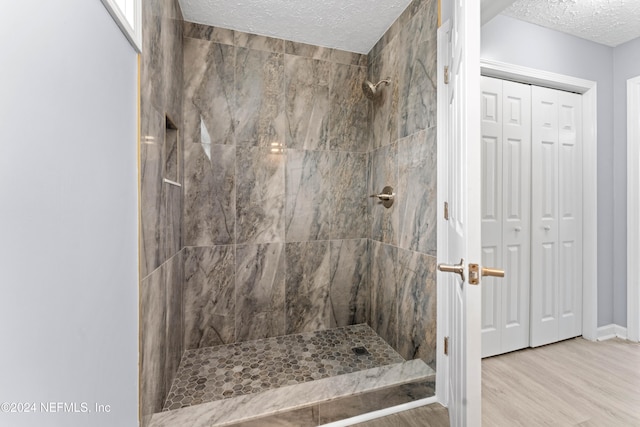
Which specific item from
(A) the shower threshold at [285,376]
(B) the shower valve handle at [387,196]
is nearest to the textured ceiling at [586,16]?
(B) the shower valve handle at [387,196]

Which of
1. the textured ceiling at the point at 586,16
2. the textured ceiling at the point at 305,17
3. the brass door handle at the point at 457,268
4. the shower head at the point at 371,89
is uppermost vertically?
the textured ceiling at the point at 586,16

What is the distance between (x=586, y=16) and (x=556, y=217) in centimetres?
152

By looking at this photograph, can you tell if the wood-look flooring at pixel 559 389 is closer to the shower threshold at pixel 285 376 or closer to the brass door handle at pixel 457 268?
the shower threshold at pixel 285 376

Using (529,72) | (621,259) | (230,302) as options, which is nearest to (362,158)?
(529,72)

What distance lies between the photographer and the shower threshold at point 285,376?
119 cm

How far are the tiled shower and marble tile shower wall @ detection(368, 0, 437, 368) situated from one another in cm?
1

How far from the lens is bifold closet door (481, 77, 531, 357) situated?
1937 mm

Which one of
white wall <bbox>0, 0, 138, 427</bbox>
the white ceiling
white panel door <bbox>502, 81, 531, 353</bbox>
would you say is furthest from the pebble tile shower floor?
the white ceiling

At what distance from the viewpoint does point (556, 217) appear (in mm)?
2150

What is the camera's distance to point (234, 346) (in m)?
1.97

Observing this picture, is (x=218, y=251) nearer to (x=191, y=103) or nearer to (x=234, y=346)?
(x=234, y=346)

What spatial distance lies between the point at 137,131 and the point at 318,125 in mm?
1531

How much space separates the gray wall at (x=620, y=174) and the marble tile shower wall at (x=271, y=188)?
2179mm

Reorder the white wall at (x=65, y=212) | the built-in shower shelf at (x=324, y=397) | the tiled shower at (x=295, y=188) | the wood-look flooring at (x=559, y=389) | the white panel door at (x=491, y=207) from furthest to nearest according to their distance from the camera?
the white panel door at (x=491, y=207) < the tiled shower at (x=295, y=188) < the wood-look flooring at (x=559, y=389) < the built-in shower shelf at (x=324, y=397) < the white wall at (x=65, y=212)
